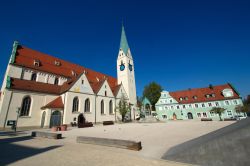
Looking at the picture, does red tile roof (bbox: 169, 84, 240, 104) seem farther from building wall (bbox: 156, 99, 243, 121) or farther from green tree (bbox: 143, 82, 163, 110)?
green tree (bbox: 143, 82, 163, 110)

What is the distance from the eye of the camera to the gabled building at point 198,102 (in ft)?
113

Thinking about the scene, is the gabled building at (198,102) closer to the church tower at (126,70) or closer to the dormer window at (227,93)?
the dormer window at (227,93)

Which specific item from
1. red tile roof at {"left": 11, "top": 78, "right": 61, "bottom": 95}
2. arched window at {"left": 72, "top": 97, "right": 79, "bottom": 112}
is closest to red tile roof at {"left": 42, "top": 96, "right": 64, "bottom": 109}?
red tile roof at {"left": 11, "top": 78, "right": 61, "bottom": 95}

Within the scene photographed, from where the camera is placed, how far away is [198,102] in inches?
1508

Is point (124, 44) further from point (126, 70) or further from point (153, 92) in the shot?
point (153, 92)

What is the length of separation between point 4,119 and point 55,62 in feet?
55.7

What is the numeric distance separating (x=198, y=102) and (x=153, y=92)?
17585 mm

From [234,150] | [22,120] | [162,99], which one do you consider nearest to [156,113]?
A: [162,99]

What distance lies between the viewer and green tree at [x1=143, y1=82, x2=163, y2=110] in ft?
169

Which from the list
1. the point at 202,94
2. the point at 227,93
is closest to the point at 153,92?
the point at 202,94

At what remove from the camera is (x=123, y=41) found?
50.0m

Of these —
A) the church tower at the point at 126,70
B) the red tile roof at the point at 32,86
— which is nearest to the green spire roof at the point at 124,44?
the church tower at the point at 126,70

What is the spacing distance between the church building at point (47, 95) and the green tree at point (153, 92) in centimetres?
1974

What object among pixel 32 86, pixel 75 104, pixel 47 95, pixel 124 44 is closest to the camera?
pixel 32 86
